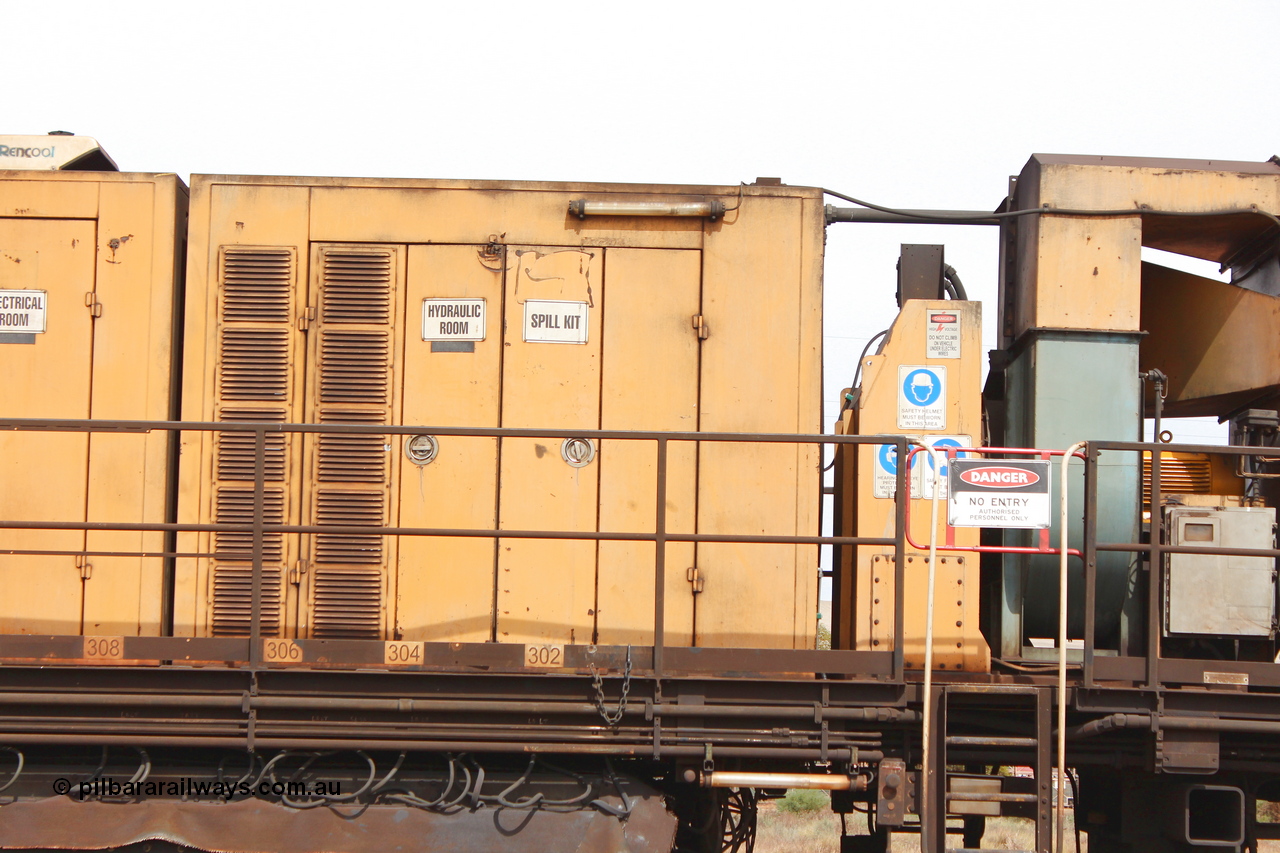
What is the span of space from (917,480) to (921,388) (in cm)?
54

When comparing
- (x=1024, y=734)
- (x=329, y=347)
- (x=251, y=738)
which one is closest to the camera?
(x=251, y=738)

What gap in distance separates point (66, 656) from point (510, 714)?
2.24 m

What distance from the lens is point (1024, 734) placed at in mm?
5555

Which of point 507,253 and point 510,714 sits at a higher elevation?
point 507,253

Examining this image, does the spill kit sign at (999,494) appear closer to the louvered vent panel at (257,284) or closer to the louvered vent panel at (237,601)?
the louvered vent panel at (237,601)

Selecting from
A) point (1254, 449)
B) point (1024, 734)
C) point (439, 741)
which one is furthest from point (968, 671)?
point (439, 741)

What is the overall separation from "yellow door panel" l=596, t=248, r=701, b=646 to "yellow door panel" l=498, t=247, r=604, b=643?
86 mm

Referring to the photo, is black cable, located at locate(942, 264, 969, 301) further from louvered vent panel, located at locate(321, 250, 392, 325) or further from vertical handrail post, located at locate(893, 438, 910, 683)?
louvered vent panel, located at locate(321, 250, 392, 325)

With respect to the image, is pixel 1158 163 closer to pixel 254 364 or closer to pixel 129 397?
pixel 254 364

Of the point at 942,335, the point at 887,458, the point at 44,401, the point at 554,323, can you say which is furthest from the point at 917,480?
the point at 44,401

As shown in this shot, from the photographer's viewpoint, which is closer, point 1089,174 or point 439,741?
point 439,741

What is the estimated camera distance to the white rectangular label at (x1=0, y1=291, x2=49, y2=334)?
588 cm

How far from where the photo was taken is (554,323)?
5918 millimetres

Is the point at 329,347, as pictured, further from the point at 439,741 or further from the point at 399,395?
the point at 439,741
